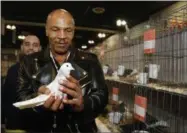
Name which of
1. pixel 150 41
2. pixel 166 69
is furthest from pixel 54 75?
pixel 166 69

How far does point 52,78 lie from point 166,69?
191 cm

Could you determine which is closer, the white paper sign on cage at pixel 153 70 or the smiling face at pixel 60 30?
the smiling face at pixel 60 30

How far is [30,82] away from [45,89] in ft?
0.63

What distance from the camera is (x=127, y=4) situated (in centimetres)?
463

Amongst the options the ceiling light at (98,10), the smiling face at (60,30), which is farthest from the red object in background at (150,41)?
the ceiling light at (98,10)

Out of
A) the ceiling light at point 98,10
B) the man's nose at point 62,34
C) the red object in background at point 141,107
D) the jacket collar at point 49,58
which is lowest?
the red object in background at point 141,107

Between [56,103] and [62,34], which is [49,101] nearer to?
[56,103]

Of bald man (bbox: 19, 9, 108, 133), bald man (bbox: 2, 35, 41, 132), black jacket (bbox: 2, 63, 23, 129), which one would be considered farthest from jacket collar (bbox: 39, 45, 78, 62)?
black jacket (bbox: 2, 63, 23, 129)

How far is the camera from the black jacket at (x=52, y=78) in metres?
1.05

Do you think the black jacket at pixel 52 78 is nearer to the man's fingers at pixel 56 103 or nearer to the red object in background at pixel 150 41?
the man's fingers at pixel 56 103

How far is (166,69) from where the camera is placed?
9.00ft

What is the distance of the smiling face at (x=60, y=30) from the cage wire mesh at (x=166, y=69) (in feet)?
3.92

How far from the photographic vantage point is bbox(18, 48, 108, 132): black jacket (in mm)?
1054

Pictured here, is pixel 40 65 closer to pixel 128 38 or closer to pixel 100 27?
pixel 128 38
